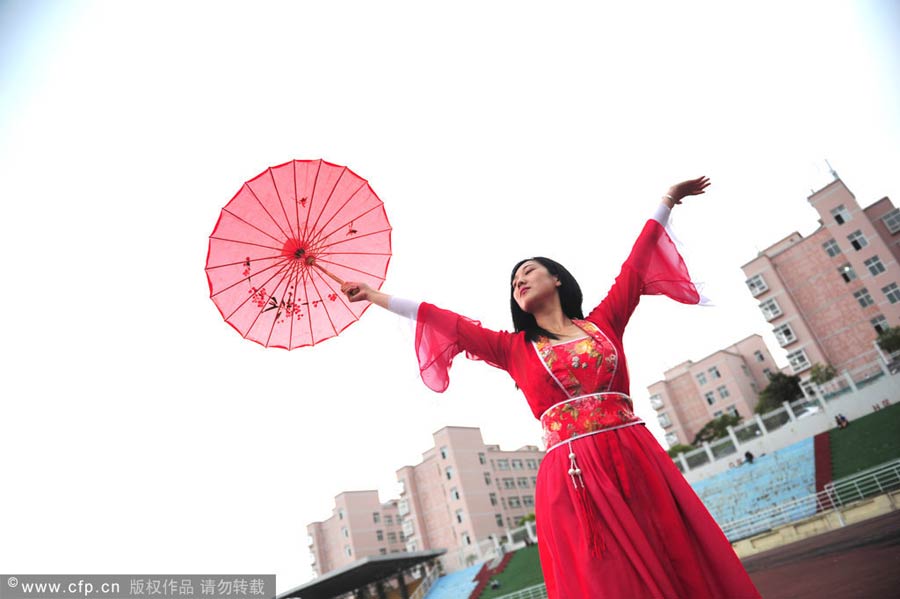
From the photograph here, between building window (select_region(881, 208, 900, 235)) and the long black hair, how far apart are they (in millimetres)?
38648

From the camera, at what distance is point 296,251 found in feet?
11.3

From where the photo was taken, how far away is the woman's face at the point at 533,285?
2.63 m

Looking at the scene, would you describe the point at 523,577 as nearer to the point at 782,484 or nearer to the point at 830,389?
the point at 782,484

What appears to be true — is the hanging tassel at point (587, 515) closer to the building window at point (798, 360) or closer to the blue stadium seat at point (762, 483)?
the blue stadium seat at point (762, 483)

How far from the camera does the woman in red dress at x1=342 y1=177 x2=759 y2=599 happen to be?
6.13ft

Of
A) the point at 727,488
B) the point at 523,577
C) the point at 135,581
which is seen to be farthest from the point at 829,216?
the point at 135,581

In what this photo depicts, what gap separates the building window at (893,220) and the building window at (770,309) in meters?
7.83

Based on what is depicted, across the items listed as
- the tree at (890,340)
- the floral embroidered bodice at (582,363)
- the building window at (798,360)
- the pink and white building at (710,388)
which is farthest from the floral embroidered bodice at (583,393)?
the pink and white building at (710,388)

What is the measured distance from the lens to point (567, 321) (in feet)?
8.55

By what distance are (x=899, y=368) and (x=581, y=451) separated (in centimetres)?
2495

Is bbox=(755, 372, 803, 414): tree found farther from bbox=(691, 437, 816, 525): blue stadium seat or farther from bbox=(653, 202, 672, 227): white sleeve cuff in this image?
bbox=(653, 202, 672, 227): white sleeve cuff

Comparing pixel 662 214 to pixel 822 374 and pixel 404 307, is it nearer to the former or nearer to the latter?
pixel 404 307

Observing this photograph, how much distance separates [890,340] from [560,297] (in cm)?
3357

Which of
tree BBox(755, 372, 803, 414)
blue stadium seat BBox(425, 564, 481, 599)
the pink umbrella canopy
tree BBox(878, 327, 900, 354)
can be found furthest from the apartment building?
the pink umbrella canopy
